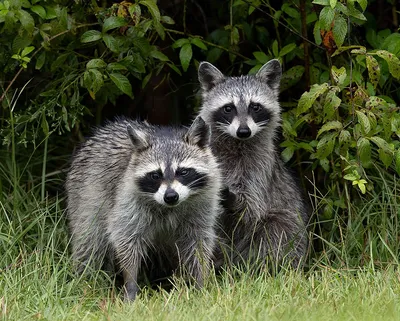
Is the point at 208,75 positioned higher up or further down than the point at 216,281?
higher up

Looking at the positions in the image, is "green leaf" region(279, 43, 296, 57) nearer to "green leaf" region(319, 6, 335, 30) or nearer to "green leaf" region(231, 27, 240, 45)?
"green leaf" region(231, 27, 240, 45)

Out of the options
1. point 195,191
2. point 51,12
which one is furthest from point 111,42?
point 195,191

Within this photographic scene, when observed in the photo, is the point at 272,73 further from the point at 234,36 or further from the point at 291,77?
the point at 234,36

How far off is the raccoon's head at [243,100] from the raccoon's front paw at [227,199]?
16.0 inches

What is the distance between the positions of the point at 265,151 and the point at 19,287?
217 centimetres

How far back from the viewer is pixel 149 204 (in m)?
5.98

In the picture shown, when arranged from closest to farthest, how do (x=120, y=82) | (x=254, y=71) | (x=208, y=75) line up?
(x=120, y=82), (x=208, y=75), (x=254, y=71)

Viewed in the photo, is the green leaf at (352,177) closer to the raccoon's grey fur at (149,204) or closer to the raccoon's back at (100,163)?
the raccoon's grey fur at (149,204)

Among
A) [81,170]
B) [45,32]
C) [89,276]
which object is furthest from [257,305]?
[45,32]

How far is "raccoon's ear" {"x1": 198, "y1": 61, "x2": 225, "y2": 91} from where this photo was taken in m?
6.79

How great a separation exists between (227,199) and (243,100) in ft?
2.34

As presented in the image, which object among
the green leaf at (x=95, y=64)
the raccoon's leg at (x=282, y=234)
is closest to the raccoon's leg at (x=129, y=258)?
the raccoon's leg at (x=282, y=234)

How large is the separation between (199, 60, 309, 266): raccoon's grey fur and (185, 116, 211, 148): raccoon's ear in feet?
1.56

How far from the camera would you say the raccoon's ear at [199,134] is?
5.99 metres
